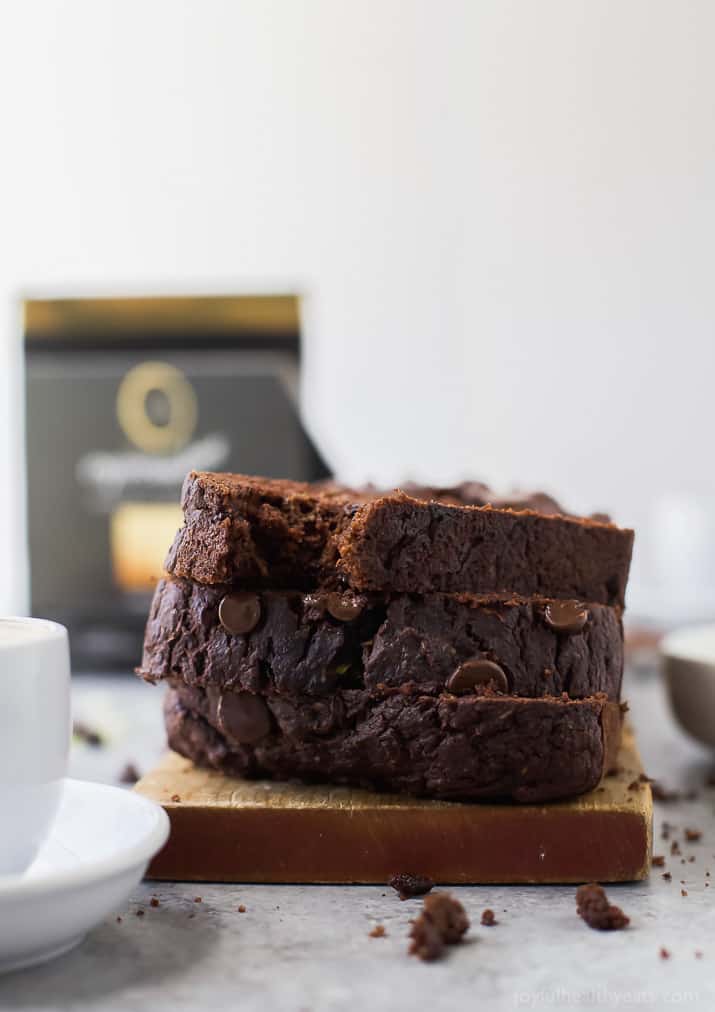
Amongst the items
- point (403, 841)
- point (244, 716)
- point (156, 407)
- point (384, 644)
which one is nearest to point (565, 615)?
point (384, 644)

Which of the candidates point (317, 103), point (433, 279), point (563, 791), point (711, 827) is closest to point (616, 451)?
point (433, 279)

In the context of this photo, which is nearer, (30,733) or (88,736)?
(30,733)

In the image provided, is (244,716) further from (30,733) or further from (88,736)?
(88,736)

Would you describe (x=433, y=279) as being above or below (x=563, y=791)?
above

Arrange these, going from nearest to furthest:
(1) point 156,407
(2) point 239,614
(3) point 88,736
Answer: (2) point 239,614
(3) point 88,736
(1) point 156,407

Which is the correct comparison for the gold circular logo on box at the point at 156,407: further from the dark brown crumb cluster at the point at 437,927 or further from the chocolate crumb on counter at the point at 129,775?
the dark brown crumb cluster at the point at 437,927

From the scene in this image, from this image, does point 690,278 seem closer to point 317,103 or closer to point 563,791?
point 317,103

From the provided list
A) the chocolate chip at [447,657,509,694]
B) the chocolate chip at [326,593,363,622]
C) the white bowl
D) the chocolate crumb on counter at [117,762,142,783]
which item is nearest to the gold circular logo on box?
the chocolate crumb on counter at [117,762,142,783]
